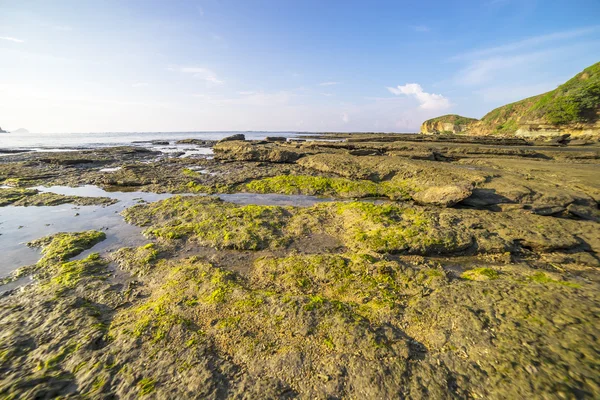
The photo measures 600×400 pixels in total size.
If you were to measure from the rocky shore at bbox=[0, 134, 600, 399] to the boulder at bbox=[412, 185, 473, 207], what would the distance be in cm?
9

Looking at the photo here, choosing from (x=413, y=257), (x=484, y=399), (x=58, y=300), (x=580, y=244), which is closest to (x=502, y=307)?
(x=484, y=399)

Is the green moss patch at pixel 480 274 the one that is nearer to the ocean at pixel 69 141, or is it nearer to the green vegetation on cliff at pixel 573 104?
the green vegetation on cliff at pixel 573 104

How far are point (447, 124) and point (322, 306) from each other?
110 m

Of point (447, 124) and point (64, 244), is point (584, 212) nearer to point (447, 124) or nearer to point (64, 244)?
point (64, 244)

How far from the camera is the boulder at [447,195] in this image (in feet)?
28.7

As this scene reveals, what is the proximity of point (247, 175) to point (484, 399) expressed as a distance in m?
13.8

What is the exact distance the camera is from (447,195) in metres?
9.00

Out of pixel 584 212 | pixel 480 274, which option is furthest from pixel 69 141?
pixel 584 212

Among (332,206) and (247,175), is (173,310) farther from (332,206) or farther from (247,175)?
(247,175)

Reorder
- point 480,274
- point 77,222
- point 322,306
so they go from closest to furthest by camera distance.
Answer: point 322,306, point 480,274, point 77,222

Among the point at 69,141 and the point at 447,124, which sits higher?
the point at 447,124

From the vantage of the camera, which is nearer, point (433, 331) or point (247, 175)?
point (433, 331)

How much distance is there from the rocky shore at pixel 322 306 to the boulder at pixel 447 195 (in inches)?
3.4

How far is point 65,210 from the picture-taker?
9758 mm
